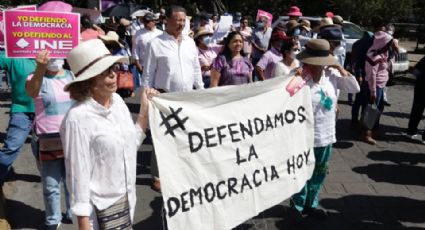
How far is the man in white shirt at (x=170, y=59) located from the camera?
4.87 m

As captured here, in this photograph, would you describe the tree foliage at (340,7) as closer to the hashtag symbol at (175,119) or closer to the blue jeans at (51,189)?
the blue jeans at (51,189)

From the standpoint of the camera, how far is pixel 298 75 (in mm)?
3963

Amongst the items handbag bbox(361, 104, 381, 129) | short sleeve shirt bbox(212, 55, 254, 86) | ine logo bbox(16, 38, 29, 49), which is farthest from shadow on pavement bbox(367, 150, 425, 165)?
ine logo bbox(16, 38, 29, 49)

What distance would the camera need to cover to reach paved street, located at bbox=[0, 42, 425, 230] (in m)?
4.48

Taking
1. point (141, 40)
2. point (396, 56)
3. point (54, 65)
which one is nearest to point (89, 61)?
point (54, 65)

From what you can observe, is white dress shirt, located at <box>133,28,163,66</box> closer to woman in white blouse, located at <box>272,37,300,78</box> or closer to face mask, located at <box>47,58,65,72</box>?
woman in white blouse, located at <box>272,37,300,78</box>

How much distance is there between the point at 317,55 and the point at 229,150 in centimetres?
128

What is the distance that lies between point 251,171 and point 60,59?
6.01 feet

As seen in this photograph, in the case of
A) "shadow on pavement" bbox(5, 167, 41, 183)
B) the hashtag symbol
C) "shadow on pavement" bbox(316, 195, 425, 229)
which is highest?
the hashtag symbol

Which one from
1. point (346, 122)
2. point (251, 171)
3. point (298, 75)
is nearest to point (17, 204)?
point (251, 171)

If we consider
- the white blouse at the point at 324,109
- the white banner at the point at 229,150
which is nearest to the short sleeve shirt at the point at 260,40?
the white blouse at the point at 324,109

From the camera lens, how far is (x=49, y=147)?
3.89 metres

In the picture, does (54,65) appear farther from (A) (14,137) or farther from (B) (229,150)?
(B) (229,150)

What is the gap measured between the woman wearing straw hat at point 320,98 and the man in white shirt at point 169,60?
138cm
